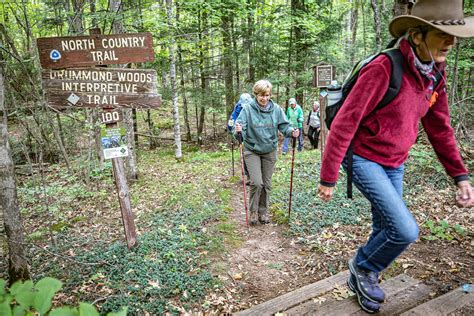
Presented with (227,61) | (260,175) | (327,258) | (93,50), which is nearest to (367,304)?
(327,258)

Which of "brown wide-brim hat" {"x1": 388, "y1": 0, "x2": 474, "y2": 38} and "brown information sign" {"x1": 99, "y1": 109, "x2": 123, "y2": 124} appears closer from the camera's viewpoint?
"brown wide-brim hat" {"x1": 388, "y1": 0, "x2": 474, "y2": 38}

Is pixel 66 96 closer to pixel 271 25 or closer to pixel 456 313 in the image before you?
pixel 456 313

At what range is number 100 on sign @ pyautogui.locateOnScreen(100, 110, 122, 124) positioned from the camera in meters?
4.42

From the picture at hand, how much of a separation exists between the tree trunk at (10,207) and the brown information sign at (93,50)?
2.34ft

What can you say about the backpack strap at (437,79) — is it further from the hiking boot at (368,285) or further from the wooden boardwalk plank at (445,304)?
the wooden boardwalk plank at (445,304)

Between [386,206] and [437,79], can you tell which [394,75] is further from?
[386,206]

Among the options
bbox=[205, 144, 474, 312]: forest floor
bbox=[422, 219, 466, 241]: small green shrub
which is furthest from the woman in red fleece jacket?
bbox=[422, 219, 466, 241]: small green shrub

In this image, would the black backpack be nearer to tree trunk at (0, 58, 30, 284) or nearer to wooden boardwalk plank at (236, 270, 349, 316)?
wooden boardwalk plank at (236, 270, 349, 316)

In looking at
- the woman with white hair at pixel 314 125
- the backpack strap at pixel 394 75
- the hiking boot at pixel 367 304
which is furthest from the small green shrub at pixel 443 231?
the woman with white hair at pixel 314 125

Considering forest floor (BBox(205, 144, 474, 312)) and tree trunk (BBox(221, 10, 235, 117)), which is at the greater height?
tree trunk (BBox(221, 10, 235, 117))

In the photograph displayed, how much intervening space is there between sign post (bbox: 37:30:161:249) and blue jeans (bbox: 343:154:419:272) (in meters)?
2.95

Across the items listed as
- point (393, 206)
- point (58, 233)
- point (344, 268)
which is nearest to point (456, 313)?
point (393, 206)

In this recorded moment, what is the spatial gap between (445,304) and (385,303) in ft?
1.64

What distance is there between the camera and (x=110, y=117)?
4461 mm
